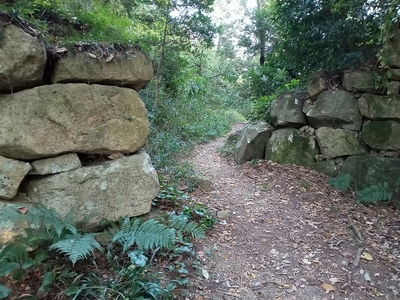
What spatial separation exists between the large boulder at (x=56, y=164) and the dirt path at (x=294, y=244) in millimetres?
1614

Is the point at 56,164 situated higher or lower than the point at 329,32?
lower

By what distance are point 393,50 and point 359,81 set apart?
0.69m

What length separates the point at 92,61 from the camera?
2.93 m

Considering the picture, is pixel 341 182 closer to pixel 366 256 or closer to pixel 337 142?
pixel 337 142

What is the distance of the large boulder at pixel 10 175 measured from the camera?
8.40 feet

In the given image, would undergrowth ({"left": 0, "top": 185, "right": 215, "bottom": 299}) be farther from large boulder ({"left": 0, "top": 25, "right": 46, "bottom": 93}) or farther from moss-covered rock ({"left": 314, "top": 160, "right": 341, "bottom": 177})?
moss-covered rock ({"left": 314, "top": 160, "right": 341, "bottom": 177})

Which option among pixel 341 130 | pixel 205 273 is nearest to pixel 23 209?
pixel 205 273

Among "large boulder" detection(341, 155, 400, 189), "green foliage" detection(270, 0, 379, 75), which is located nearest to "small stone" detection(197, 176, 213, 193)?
"large boulder" detection(341, 155, 400, 189)

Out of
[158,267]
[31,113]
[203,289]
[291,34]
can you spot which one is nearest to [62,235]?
[158,267]

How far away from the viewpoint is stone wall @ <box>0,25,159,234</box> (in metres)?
2.57

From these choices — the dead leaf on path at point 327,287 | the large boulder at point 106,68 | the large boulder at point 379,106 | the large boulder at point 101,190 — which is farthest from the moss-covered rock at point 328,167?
the large boulder at point 106,68

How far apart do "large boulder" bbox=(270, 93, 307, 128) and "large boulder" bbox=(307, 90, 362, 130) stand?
9.3 inches

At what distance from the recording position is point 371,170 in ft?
16.4

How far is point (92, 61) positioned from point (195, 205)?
219 centimetres
